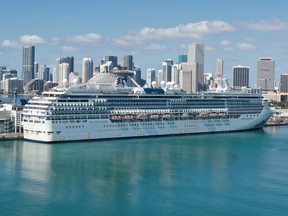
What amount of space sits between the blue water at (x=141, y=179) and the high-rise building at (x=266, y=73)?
7759 centimetres

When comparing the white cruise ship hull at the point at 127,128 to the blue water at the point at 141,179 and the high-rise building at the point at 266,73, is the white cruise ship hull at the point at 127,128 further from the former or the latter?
the high-rise building at the point at 266,73

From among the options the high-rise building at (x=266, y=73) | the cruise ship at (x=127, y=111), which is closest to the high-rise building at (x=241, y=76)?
the high-rise building at (x=266, y=73)

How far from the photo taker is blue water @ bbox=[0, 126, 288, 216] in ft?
44.9

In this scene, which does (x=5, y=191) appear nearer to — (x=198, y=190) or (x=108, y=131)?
(x=198, y=190)

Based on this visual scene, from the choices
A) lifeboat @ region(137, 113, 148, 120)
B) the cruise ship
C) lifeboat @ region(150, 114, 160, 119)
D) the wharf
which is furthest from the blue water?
lifeboat @ region(150, 114, 160, 119)

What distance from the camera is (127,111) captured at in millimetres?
26594

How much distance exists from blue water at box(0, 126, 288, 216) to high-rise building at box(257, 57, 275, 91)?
77.6 metres

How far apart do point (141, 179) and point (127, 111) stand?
1021 cm

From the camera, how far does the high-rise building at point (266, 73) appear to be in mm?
100562

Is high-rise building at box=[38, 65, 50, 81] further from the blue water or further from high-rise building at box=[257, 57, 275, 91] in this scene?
the blue water

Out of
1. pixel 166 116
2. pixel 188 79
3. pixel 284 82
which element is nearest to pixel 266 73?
pixel 284 82

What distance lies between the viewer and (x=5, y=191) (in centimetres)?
1482

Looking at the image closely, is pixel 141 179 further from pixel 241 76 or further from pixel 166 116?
pixel 241 76

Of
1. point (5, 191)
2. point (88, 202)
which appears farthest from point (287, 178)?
point (5, 191)
